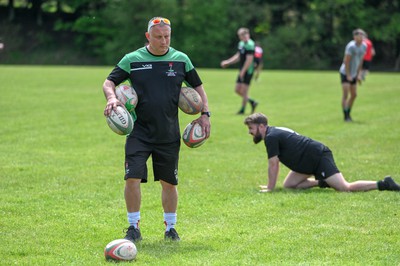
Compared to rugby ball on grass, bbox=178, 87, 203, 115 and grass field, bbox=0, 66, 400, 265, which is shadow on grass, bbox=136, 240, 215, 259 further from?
rugby ball on grass, bbox=178, 87, 203, 115

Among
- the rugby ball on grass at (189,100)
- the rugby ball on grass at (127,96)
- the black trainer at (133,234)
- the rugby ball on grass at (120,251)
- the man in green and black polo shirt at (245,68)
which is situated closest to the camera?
the rugby ball on grass at (120,251)

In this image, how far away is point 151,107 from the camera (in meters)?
7.55

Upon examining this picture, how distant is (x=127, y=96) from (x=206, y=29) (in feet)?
186

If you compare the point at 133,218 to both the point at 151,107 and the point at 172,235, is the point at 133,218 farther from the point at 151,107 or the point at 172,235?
the point at 151,107

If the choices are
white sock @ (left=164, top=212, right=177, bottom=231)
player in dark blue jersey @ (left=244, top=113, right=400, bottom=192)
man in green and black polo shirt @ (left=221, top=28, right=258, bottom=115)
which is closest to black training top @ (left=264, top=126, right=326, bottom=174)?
player in dark blue jersey @ (left=244, top=113, right=400, bottom=192)

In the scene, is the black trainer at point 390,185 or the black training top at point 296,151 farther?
the black training top at point 296,151

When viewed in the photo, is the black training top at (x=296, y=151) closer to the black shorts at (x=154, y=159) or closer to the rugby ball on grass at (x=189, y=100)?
the rugby ball on grass at (x=189, y=100)

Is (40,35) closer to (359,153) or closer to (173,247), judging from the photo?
(359,153)

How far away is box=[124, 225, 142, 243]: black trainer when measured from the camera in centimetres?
755

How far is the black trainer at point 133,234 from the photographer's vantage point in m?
7.55

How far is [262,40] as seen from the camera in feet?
203

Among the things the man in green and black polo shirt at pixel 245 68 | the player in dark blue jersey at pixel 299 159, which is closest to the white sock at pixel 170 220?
the player in dark blue jersey at pixel 299 159

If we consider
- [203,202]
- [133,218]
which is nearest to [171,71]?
[133,218]

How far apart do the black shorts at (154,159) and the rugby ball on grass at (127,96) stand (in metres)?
0.36
